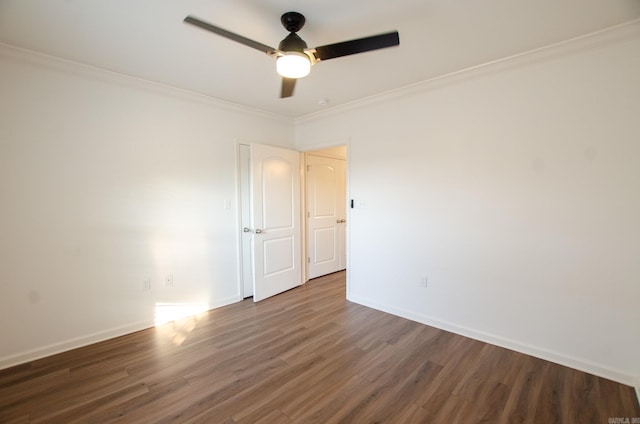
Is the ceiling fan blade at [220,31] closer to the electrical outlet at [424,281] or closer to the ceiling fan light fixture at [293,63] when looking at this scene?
the ceiling fan light fixture at [293,63]

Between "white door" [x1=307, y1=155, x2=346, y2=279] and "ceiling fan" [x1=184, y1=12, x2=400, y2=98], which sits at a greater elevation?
"ceiling fan" [x1=184, y1=12, x2=400, y2=98]

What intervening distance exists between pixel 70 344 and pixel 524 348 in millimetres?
3915

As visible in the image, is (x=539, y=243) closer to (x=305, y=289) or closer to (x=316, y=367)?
(x=316, y=367)

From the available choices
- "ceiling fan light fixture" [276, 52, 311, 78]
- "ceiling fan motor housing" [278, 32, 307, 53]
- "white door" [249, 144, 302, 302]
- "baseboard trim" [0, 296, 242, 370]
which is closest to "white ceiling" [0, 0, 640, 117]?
"ceiling fan motor housing" [278, 32, 307, 53]

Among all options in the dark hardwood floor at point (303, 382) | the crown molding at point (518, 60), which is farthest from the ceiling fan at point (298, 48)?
the dark hardwood floor at point (303, 382)

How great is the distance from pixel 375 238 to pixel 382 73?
1.76 m

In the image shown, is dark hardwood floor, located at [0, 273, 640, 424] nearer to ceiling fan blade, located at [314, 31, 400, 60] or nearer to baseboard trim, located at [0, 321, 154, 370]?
baseboard trim, located at [0, 321, 154, 370]

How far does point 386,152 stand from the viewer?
3.27 meters

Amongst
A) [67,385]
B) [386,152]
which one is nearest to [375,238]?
[386,152]

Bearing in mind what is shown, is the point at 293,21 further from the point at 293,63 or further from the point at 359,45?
the point at 359,45

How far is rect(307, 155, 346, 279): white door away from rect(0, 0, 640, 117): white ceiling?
1975 millimetres

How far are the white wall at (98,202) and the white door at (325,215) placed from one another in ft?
4.85

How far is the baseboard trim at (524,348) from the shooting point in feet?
6.85

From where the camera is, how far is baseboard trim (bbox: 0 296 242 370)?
229 centimetres
